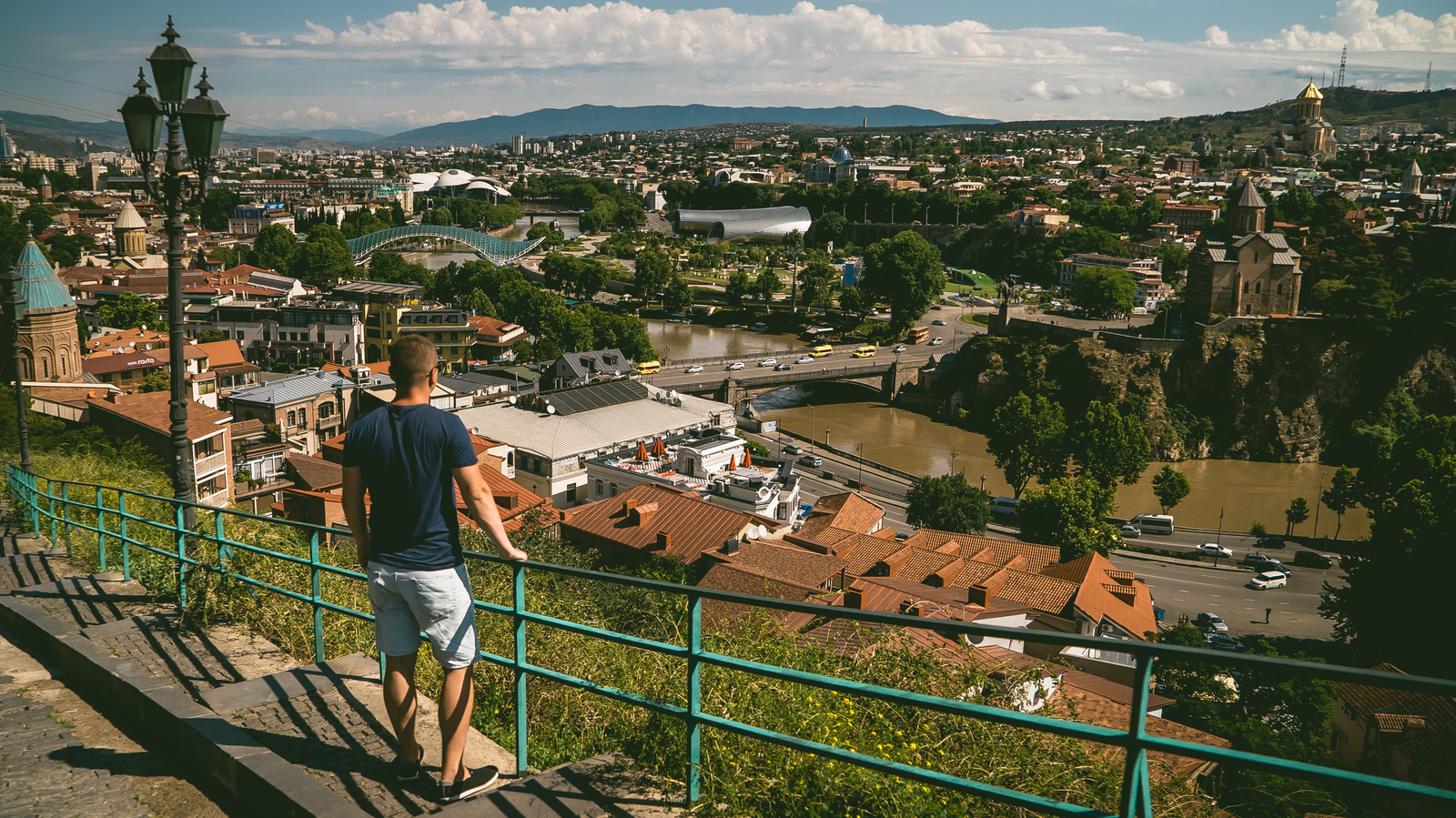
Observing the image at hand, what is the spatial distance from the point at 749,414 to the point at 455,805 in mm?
29227

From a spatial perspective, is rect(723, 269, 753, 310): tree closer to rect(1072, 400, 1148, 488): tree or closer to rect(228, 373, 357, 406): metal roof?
rect(1072, 400, 1148, 488): tree

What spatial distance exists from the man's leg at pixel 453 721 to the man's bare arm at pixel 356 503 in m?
0.35

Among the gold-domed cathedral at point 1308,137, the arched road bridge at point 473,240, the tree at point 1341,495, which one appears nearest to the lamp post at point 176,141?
the tree at point 1341,495

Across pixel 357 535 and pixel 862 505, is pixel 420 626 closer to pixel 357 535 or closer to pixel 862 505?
pixel 357 535

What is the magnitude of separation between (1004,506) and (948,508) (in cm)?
398

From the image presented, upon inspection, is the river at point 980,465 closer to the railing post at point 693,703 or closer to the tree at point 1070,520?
the tree at point 1070,520

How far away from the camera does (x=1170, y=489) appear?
23.6 metres

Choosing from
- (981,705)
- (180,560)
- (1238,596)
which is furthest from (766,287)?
(981,705)

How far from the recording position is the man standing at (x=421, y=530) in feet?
6.66

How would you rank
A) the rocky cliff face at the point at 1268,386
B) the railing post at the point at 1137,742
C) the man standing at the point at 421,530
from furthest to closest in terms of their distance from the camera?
the rocky cliff face at the point at 1268,386 → the man standing at the point at 421,530 → the railing post at the point at 1137,742

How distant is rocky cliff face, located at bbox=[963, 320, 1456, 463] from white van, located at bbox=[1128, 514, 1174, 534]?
7.29m

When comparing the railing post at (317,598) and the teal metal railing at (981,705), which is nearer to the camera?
the teal metal railing at (981,705)

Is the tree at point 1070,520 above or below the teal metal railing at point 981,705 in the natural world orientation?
below

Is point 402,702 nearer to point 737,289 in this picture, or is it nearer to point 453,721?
point 453,721
